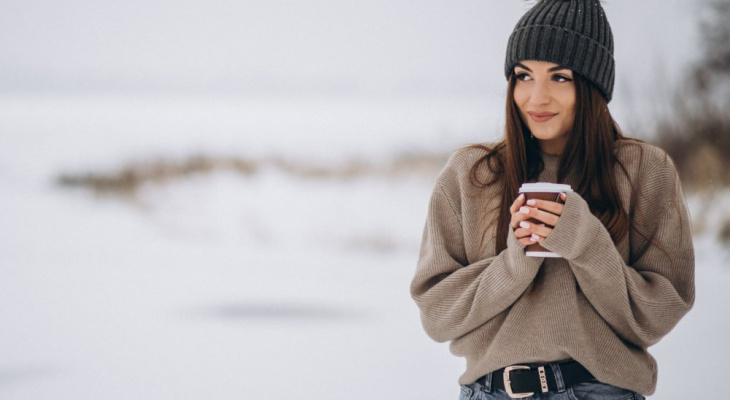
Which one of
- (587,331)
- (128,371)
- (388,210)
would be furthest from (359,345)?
(587,331)

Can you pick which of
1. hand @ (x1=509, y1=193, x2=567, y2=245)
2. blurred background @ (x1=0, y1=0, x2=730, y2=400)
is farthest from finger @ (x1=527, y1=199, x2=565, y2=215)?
blurred background @ (x1=0, y1=0, x2=730, y2=400)

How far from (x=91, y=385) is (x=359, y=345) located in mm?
823

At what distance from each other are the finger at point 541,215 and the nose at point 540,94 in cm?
23

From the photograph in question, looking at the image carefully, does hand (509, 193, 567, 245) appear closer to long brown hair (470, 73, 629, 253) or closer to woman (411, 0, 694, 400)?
woman (411, 0, 694, 400)

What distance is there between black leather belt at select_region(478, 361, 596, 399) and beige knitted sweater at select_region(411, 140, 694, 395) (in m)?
0.02

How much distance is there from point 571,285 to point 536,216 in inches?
7.0

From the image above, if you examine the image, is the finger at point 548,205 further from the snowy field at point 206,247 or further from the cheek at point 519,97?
the snowy field at point 206,247

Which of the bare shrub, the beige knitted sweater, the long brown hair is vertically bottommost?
the beige knitted sweater

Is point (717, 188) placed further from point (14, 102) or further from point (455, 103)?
point (14, 102)

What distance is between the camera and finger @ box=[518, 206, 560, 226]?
0.90 meters

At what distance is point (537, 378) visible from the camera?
1.01 m

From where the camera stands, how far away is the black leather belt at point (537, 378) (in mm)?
1007

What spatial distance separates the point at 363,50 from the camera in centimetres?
217

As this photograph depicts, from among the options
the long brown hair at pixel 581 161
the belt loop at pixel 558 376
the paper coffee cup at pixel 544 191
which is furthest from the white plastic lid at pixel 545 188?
the belt loop at pixel 558 376
